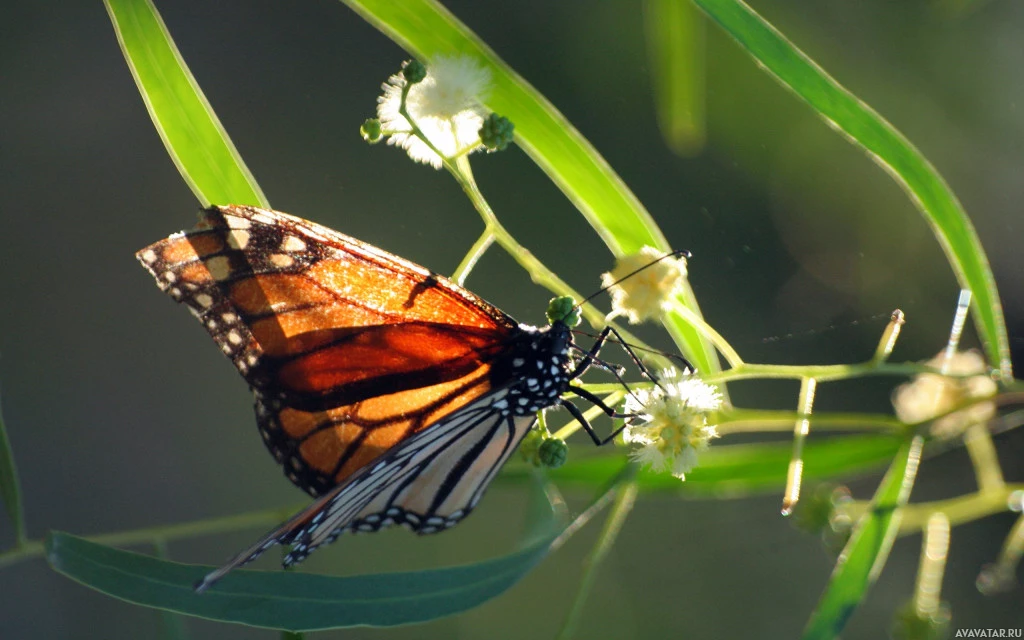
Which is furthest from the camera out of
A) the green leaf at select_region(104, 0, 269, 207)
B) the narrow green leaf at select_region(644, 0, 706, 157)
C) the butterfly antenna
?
the narrow green leaf at select_region(644, 0, 706, 157)

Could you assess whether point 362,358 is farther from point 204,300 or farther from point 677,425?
point 677,425

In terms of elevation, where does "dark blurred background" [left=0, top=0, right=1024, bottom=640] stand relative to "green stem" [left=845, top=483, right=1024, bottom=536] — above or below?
above

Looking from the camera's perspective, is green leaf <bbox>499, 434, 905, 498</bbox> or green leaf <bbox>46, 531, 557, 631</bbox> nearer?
green leaf <bbox>46, 531, 557, 631</bbox>

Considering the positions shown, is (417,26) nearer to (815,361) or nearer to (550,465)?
(550,465)

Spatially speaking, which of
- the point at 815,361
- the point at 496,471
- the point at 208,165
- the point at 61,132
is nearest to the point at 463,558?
the point at 815,361

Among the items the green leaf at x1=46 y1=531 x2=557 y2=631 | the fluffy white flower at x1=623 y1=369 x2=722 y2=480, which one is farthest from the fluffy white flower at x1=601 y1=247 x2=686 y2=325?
the green leaf at x1=46 y1=531 x2=557 y2=631

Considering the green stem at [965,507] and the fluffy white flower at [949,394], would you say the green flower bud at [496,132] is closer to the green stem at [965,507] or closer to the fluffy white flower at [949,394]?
the fluffy white flower at [949,394]

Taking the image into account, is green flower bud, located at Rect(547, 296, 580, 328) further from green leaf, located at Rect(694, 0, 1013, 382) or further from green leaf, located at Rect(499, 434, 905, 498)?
green leaf, located at Rect(694, 0, 1013, 382)

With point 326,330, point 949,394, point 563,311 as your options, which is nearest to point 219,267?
point 326,330
